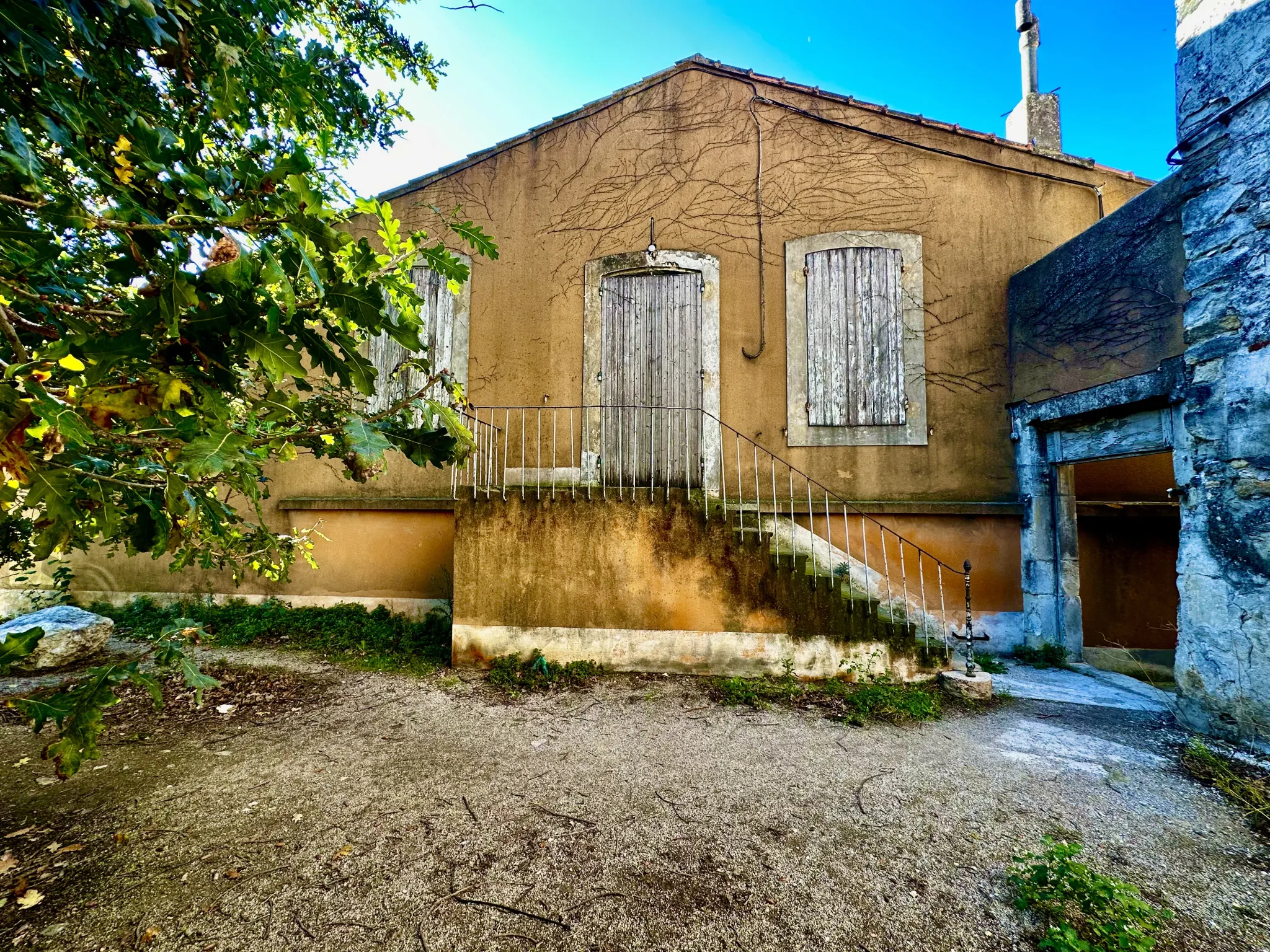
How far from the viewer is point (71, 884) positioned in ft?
7.00

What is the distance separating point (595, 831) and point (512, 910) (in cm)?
58

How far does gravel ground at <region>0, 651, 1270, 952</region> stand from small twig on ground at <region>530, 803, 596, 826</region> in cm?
1

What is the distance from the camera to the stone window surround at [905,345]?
5.76m

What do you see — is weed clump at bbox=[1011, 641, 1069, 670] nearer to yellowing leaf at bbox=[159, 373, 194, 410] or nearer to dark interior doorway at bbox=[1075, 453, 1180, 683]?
dark interior doorway at bbox=[1075, 453, 1180, 683]

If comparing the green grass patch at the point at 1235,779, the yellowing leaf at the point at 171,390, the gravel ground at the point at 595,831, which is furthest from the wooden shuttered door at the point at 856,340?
the yellowing leaf at the point at 171,390

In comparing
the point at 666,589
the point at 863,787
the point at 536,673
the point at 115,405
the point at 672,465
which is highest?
the point at 672,465

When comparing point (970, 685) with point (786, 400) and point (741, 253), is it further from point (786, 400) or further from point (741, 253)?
point (741, 253)

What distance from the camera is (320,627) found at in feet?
19.7

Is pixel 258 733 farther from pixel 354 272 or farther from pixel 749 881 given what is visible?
pixel 354 272

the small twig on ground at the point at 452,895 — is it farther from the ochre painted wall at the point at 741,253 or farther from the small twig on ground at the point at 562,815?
the ochre painted wall at the point at 741,253

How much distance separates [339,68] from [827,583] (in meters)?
5.37

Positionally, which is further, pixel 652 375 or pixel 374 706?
pixel 652 375

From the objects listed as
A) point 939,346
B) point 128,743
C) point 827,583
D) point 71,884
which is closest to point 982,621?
point 827,583

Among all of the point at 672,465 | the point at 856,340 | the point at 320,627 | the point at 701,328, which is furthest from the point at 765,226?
the point at 320,627
